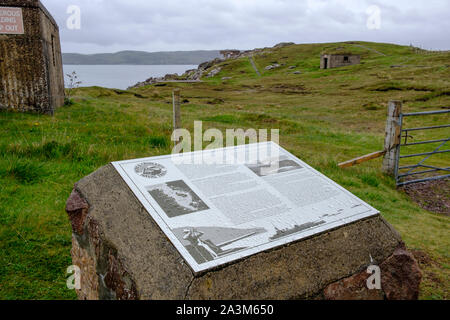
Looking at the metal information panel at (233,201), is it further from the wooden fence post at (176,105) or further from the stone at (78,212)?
the wooden fence post at (176,105)

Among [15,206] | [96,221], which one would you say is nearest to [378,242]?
[96,221]

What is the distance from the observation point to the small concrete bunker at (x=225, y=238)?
8.51 feet

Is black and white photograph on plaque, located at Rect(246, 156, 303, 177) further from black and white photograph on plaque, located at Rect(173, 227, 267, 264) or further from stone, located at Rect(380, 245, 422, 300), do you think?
stone, located at Rect(380, 245, 422, 300)

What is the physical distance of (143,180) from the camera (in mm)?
3412

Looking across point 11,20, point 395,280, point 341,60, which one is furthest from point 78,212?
point 341,60

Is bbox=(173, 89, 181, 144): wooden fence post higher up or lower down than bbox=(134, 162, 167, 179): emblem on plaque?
higher up

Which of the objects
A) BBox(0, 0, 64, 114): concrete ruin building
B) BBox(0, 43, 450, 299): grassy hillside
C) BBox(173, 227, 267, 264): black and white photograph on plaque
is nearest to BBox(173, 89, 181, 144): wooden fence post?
BBox(0, 43, 450, 299): grassy hillside

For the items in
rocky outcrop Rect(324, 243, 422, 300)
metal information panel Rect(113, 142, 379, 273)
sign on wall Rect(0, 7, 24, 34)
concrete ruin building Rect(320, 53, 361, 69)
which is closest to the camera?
metal information panel Rect(113, 142, 379, 273)

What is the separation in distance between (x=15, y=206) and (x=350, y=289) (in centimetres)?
423

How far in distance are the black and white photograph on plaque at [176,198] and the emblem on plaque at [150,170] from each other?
18 cm

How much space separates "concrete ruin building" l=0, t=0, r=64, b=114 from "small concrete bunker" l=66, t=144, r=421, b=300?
28.8 ft

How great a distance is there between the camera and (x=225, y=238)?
2.80m

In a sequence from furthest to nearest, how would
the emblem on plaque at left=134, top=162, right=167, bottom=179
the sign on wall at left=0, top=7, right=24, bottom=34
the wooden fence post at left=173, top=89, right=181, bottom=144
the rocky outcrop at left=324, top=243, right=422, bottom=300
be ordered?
the sign on wall at left=0, top=7, right=24, bottom=34, the wooden fence post at left=173, top=89, right=181, bottom=144, the emblem on plaque at left=134, top=162, right=167, bottom=179, the rocky outcrop at left=324, top=243, right=422, bottom=300

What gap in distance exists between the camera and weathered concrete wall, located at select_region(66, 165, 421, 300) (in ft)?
8.32
